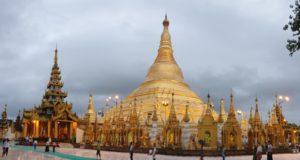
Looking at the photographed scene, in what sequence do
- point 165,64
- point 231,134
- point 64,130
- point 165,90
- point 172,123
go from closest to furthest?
point 231,134
point 172,123
point 165,90
point 64,130
point 165,64

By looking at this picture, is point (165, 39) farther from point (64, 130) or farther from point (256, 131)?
point (256, 131)

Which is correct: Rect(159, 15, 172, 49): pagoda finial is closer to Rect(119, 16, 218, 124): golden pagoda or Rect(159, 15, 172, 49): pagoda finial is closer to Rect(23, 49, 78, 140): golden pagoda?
Rect(119, 16, 218, 124): golden pagoda

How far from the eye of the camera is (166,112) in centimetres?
5091

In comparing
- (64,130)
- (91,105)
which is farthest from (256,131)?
(91,105)

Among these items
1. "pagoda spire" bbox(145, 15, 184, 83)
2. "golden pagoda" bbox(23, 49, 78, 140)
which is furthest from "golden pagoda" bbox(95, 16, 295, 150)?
"golden pagoda" bbox(23, 49, 78, 140)

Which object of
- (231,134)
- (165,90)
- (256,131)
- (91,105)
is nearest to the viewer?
(231,134)

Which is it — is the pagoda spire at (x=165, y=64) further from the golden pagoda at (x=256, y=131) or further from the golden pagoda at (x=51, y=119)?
the golden pagoda at (x=256, y=131)

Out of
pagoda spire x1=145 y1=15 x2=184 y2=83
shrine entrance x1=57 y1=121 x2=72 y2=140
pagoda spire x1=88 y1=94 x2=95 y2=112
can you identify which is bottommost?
shrine entrance x1=57 y1=121 x2=72 y2=140

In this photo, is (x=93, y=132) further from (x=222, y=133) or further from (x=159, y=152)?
(x=222, y=133)

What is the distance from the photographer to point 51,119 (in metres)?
53.8

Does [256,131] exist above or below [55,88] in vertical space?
below

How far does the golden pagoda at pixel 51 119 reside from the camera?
54.1 metres

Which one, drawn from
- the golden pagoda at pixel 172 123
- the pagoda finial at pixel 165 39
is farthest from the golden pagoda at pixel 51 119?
the pagoda finial at pixel 165 39

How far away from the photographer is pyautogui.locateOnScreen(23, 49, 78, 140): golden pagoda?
2130 inches
